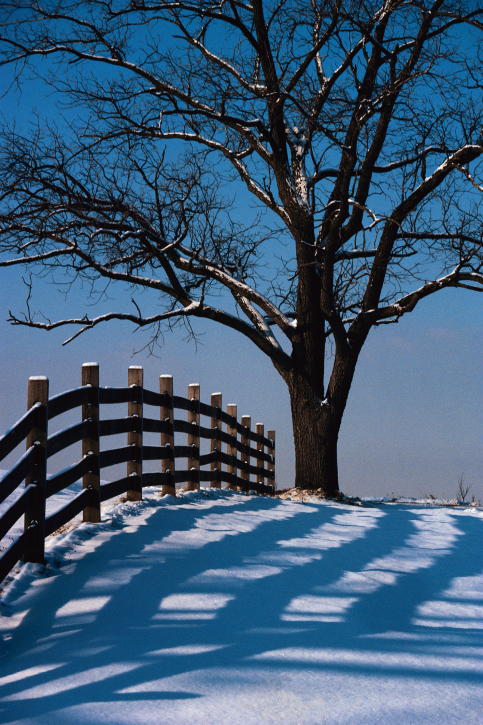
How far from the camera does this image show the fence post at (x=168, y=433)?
8789 mm

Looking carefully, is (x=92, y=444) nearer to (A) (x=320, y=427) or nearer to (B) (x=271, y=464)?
(A) (x=320, y=427)

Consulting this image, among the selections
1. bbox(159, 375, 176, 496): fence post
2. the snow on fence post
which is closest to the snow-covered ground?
bbox(159, 375, 176, 496): fence post

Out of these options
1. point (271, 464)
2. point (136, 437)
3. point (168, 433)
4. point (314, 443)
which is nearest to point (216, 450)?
point (314, 443)

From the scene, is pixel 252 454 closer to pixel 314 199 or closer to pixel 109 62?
pixel 314 199

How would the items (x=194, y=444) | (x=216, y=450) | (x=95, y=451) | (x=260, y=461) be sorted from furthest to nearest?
(x=260, y=461), (x=216, y=450), (x=194, y=444), (x=95, y=451)

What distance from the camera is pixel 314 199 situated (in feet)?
36.5

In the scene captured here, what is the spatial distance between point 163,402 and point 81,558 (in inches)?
144

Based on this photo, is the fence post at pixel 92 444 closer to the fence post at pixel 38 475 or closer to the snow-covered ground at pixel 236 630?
the snow-covered ground at pixel 236 630

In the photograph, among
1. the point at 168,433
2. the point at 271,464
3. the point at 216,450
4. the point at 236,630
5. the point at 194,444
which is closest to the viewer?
the point at 236,630

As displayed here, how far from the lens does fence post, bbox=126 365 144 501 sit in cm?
769

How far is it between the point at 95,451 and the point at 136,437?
121cm

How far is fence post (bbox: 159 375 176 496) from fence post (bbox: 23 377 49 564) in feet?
11.3

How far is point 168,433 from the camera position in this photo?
8.88m

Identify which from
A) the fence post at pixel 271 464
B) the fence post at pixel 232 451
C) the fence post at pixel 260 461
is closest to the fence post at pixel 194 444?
the fence post at pixel 232 451
